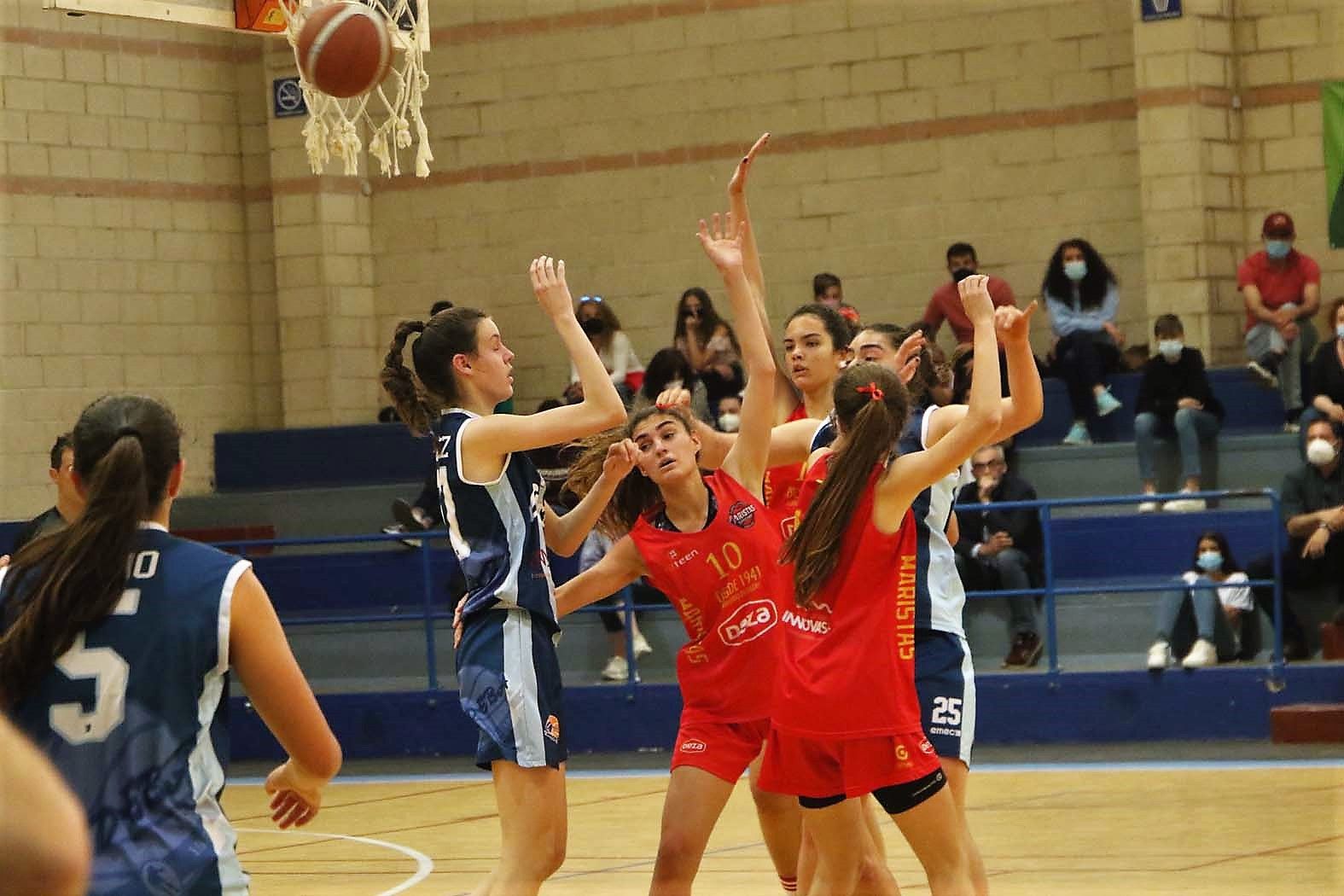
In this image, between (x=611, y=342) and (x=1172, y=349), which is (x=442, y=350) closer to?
(x=1172, y=349)

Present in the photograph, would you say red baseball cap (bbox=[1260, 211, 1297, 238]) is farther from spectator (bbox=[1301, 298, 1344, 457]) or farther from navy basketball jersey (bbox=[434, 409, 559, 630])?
navy basketball jersey (bbox=[434, 409, 559, 630])

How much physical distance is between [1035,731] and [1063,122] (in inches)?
196

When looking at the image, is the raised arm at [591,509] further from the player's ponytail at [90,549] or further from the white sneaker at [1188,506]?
the white sneaker at [1188,506]

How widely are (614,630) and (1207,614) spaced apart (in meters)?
3.35

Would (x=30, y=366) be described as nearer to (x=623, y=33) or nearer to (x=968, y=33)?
(x=623, y=33)

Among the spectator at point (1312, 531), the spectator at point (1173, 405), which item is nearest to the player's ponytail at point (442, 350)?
the spectator at point (1312, 531)

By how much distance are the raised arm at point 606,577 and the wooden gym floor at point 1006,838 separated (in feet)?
5.89

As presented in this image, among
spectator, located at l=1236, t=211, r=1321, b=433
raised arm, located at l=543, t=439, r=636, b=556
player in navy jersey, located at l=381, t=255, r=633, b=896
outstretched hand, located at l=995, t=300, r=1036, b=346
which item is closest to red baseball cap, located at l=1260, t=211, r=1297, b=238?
spectator, located at l=1236, t=211, r=1321, b=433

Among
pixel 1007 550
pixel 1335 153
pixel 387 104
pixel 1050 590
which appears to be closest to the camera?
pixel 387 104

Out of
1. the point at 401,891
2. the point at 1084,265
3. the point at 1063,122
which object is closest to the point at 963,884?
the point at 401,891

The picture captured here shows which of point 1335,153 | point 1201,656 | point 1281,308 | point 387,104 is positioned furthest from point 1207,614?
point 387,104

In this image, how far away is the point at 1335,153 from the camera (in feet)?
40.9

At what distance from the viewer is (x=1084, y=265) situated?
12297mm

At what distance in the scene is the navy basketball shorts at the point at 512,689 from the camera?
14.6 feet
